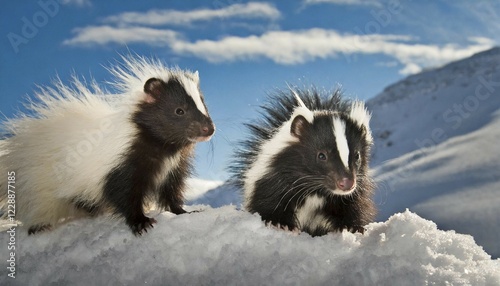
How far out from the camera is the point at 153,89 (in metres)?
5.97

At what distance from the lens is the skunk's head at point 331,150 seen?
5.29 m

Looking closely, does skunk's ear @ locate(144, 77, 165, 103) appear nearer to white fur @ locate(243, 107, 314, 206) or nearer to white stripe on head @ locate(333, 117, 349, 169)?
white fur @ locate(243, 107, 314, 206)

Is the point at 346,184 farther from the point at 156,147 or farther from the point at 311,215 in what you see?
the point at 156,147

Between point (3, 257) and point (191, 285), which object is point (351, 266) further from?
point (3, 257)

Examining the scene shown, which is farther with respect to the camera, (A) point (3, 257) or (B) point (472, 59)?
(B) point (472, 59)

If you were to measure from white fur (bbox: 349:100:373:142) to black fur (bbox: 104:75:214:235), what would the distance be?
1454mm

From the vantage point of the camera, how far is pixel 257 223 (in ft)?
15.5

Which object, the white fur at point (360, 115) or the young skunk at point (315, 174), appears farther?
the white fur at point (360, 115)

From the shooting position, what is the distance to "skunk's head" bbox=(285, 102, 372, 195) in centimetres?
529

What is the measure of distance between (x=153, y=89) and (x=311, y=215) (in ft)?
6.83

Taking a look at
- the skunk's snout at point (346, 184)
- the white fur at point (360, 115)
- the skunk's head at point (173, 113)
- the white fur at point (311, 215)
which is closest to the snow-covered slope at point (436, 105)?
the white fur at point (360, 115)

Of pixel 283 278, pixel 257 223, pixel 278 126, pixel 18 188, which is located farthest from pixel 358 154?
pixel 18 188

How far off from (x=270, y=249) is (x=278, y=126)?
206cm

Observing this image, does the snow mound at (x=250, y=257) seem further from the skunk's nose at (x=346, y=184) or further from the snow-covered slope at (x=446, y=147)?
the snow-covered slope at (x=446, y=147)
